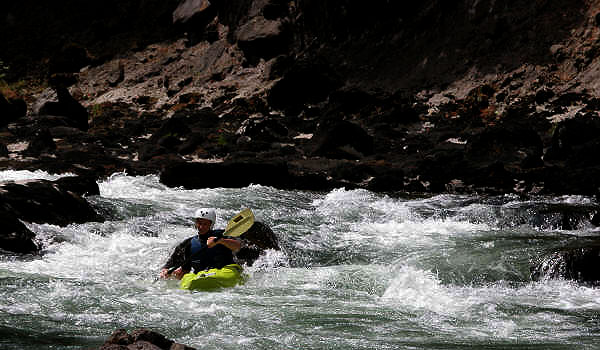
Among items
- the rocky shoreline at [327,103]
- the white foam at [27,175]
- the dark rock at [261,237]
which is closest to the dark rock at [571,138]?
the rocky shoreline at [327,103]

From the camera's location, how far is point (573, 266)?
9.65m

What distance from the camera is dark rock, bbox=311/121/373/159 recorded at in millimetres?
21766

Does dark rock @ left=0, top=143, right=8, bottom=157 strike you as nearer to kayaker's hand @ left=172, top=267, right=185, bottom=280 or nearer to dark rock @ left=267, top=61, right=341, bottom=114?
dark rock @ left=267, top=61, right=341, bottom=114

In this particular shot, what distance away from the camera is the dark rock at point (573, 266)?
31.1 ft

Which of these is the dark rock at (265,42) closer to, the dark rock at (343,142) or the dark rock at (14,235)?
the dark rock at (343,142)

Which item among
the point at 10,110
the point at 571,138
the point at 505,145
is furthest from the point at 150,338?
the point at 10,110

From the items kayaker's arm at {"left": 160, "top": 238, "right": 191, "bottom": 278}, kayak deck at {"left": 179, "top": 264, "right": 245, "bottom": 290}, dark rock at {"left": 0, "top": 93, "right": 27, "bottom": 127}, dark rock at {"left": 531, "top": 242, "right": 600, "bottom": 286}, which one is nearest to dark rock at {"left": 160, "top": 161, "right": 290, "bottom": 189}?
kayaker's arm at {"left": 160, "top": 238, "right": 191, "bottom": 278}

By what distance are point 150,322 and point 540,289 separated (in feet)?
15.7

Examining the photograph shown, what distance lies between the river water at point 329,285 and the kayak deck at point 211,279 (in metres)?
0.16

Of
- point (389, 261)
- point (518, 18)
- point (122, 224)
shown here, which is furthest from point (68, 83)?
point (389, 261)

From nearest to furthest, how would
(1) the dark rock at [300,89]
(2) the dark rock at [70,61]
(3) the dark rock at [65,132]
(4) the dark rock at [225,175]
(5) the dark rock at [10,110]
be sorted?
(4) the dark rock at [225,175], (3) the dark rock at [65,132], (5) the dark rock at [10,110], (1) the dark rock at [300,89], (2) the dark rock at [70,61]

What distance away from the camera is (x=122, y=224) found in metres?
12.9

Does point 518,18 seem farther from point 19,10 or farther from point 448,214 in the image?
point 19,10

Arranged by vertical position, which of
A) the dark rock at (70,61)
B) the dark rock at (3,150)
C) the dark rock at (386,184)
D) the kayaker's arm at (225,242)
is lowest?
the kayaker's arm at (225,242)
